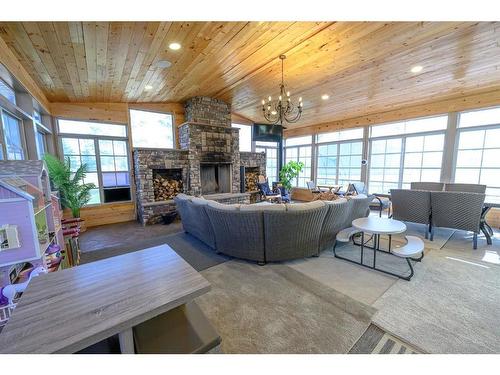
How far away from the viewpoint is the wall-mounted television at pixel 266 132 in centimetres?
697

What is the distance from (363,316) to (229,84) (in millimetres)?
4417

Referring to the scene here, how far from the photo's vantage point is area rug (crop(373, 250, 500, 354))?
1.52 meters

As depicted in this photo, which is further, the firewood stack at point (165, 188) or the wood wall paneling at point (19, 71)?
the firewood stack at point (165, 188)

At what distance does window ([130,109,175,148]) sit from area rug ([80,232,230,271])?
8.68 ft

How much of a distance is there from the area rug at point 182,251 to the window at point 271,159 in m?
4.85

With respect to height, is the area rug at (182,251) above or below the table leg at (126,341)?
below

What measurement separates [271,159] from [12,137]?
681cm

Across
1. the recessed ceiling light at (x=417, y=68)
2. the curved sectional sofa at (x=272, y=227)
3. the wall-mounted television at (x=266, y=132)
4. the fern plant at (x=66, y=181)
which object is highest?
the recessed ceiling light at (x=417, y=68)

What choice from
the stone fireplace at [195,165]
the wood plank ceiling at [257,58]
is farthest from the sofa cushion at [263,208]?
the stone fireplace at [195,165]

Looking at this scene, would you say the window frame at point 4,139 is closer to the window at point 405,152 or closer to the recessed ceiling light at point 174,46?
the recessed ceiling light at point 174,46

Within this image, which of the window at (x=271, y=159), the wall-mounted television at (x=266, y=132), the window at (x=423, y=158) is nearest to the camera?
the window at (x=423, y=158)

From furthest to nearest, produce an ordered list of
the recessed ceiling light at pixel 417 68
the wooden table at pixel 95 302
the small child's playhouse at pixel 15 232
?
the recessed ceiling light at pixel 417 68 < the small child's playhouse at pixel 15 232 < the wooden table at pixel 95 302

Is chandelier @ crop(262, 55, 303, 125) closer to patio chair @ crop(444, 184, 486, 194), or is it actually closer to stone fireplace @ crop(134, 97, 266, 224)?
stone fireplace @ crop(134, 97, 266, 224)

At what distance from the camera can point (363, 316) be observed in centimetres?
177
